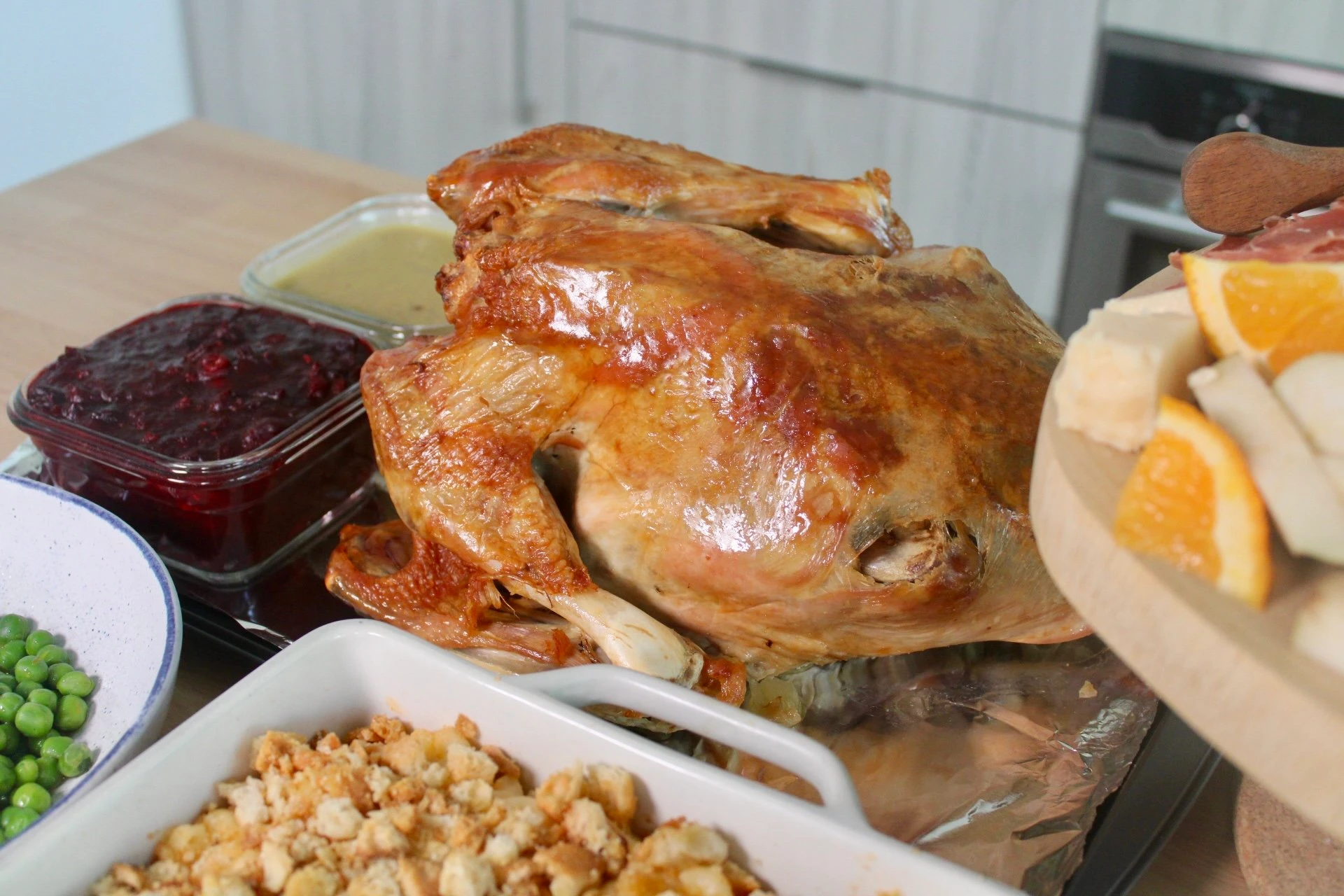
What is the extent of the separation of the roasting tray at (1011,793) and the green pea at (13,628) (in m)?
0.14

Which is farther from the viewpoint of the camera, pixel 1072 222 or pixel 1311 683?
pixel 1072 222

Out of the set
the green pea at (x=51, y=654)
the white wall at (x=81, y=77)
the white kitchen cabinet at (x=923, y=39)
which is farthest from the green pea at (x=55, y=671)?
the white wall at (x=81, y=77)

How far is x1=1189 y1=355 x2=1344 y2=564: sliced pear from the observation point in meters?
0.56

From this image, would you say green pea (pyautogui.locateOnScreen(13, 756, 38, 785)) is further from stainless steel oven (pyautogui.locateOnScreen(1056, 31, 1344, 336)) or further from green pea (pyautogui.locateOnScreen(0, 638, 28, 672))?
stainless steel oven (pyautogui.locateOnScreen(1056, 31, 1344, 336))

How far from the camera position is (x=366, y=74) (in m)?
3.84

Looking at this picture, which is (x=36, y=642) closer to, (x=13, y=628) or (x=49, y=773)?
(x=13, y=628)

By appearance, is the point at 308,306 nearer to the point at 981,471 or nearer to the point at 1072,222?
the point at 981,471

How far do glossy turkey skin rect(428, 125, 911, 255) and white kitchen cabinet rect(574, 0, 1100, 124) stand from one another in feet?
5.39

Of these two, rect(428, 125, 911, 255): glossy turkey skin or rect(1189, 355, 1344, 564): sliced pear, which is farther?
rect(428, 125, 911, 255): glossy turkey skin

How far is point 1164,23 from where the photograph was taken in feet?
8.37

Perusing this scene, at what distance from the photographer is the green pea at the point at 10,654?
1060 millimetres

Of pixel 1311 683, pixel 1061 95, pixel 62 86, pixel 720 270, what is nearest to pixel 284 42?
pixel 62 86

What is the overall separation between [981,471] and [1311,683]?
493 millimetres

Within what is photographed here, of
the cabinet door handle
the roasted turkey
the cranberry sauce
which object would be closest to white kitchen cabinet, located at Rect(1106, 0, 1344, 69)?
the cabinet door handle
